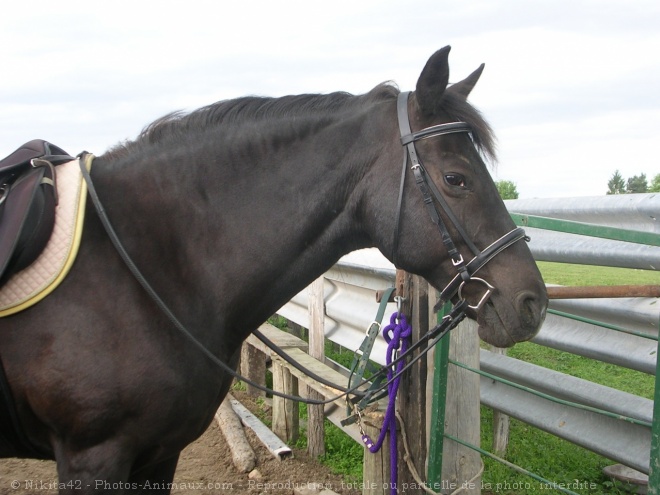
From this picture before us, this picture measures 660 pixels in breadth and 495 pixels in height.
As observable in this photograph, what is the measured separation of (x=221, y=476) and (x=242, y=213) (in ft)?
10.5

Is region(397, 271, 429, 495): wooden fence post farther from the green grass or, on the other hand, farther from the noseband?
the green grass

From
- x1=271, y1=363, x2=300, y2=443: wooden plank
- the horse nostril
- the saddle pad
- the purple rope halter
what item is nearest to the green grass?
x1=271, y1=363, x2=300, y2=443: wooden plank

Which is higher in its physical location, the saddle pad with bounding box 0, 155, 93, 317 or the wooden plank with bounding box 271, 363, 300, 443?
the saddle pad with bounding box 0, 155, 93, 317

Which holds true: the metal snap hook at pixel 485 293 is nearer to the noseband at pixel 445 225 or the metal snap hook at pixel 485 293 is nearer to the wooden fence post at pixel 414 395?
the noseband at pixel 445 225

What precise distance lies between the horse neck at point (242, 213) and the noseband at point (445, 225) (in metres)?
0.17

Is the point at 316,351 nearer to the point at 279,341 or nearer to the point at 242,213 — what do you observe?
the point at 279,341

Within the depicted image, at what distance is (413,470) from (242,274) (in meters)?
1.68

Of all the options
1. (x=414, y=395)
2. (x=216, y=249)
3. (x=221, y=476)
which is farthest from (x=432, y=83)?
(x=221, y=476)

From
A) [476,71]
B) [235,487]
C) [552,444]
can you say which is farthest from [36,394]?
[552,444]

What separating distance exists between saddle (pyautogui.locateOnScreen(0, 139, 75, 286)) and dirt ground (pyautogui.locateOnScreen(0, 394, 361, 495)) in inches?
115

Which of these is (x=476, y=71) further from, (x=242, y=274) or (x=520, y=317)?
(x=242, y=274)

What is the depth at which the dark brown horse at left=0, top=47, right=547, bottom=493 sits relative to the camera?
2152mm

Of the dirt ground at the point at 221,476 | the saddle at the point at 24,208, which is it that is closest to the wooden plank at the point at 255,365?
the dirt ground at the point at 221,476

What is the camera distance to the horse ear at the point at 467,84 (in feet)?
8.22
